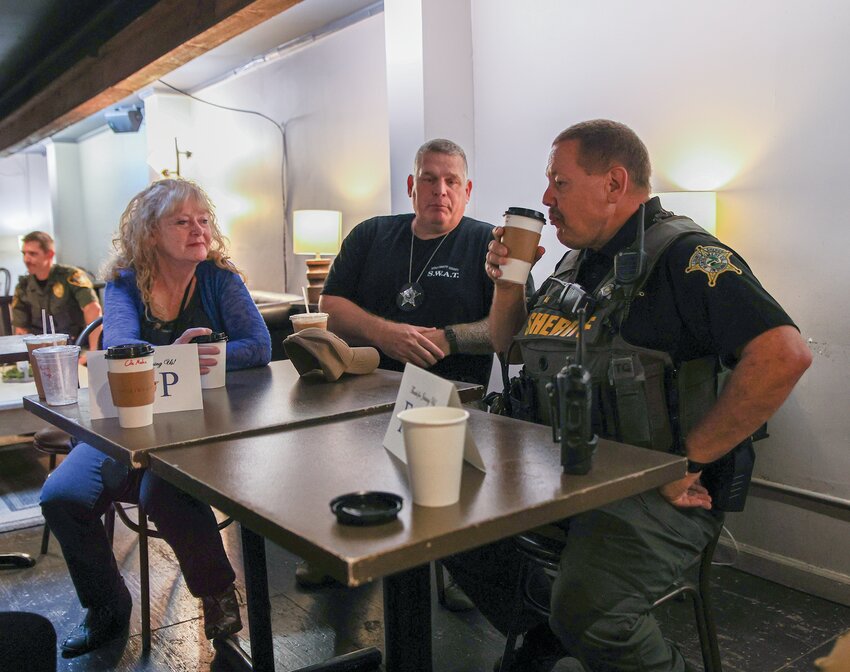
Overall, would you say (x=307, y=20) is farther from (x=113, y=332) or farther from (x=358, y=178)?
(x=113, y=332)

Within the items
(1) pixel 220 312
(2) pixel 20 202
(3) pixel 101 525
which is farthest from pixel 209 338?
(2) pixel 20 202

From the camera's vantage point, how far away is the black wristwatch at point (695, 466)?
157 cm

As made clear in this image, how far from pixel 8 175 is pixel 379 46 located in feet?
31.1

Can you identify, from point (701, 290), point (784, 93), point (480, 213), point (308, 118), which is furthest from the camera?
point (308, 118)

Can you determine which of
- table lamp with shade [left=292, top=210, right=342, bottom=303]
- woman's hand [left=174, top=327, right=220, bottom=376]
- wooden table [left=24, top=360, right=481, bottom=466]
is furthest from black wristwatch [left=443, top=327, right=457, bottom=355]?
table lamp with shade [left=292, top=210, right=342, bottom=303]

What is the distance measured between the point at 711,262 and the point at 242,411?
103cm

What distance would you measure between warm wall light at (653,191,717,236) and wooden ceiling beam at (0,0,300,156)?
7.25 feet

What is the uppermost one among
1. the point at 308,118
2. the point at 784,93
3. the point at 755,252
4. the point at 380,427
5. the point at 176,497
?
the point at 308,118

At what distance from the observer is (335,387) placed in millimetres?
2074

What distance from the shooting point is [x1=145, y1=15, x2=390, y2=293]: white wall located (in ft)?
17.9

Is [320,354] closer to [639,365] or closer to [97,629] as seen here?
[639,365]

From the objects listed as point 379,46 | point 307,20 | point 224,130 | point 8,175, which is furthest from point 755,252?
point 8,175

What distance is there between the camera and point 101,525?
224cm

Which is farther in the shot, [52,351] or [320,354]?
[320,354]
